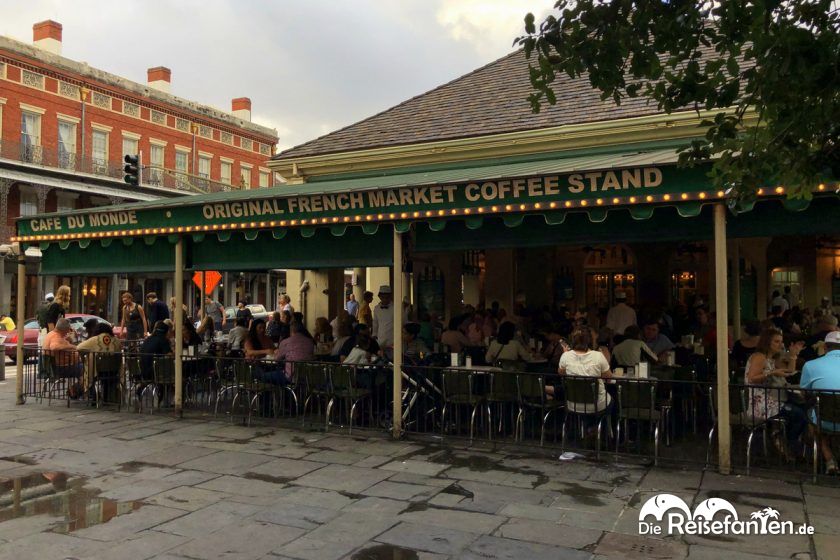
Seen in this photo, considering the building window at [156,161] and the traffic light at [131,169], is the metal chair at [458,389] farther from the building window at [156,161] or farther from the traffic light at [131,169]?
the building window at [156,161]

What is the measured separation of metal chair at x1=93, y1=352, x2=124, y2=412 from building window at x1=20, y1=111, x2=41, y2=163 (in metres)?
24.5

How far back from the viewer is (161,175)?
127ft

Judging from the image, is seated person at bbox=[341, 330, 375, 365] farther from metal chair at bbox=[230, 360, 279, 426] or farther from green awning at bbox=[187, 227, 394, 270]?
metal chair at bbox=[230, 360, 279, 426]

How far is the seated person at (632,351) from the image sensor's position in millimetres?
8953

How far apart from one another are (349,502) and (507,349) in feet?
13.6

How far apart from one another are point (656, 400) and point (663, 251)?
9.64 meters

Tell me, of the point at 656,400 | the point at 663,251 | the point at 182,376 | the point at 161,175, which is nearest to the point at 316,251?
the point at 182,376

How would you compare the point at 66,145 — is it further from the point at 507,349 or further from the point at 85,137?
the point at 507,349

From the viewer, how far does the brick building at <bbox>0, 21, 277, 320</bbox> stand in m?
30.9

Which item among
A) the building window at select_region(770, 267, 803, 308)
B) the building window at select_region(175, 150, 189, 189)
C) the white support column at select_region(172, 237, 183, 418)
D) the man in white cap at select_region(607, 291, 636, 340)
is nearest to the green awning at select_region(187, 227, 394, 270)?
the white support column at select_region(172, 237, 183, 418)

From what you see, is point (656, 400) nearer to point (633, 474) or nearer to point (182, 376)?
point (633, 474)

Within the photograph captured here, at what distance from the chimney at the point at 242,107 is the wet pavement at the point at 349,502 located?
133 ft

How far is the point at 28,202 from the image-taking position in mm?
32344

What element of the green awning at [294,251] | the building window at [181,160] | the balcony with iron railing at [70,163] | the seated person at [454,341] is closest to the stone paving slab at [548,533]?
the green awning at [294,251]
